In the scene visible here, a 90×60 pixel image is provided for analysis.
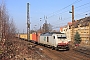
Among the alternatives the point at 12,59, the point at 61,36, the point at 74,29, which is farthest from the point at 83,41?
the point at 12,59

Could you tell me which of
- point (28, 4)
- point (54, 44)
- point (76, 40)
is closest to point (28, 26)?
point (28, 4)

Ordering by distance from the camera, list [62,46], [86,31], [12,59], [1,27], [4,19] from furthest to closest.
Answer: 1. [86,31]
2. [62,46]
3. [4,19]
4. [1,27]
5. [12,59]

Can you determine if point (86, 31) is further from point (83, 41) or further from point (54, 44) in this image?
point (54, 44)

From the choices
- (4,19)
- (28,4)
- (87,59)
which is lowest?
(87,59)

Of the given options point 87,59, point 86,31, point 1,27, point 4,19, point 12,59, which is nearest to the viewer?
point 12,59

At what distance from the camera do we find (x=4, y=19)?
21.9 m

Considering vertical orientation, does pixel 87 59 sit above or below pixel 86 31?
below

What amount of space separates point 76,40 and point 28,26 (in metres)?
12.5

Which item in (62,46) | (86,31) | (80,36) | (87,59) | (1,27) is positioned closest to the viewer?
(87,59)

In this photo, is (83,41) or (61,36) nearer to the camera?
(61,36)

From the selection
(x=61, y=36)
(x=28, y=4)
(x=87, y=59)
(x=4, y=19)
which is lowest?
(x=87, y=59)

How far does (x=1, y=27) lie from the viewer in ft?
67.3

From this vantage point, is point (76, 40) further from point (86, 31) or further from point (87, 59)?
point (87, 59)

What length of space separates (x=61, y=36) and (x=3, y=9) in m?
9.95
